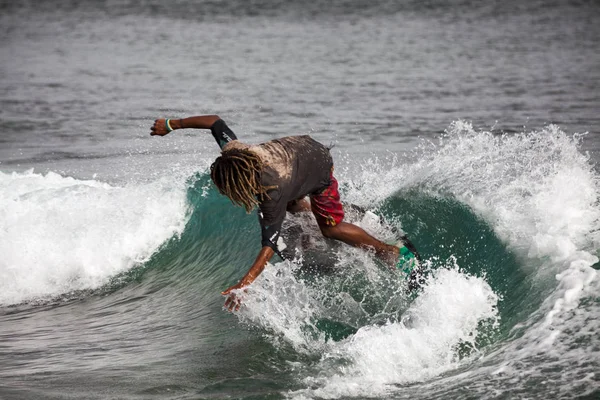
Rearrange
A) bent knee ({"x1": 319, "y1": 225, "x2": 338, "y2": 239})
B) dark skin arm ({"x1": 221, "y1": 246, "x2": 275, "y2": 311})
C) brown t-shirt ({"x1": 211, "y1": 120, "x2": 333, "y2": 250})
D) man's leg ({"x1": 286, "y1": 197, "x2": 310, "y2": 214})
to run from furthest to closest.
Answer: man's leg ({"x1": 286, "y1": 197, "x2": 310, "y2": 214}) < bent knee ({"x1": 319, "y1": 225, "x2": 338, "y2": 239}) < brown t-shirt ({"x1": 211, "y1": 120, "x2": 333, "y2": 250}) < dark skin arm ({"x1": 221, "y1": 246, "x2": 275, "y2": 311})

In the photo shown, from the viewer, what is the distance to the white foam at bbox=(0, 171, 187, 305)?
29.9ft

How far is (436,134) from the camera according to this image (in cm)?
1625

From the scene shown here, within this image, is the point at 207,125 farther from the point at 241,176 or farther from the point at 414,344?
the point at 414,344

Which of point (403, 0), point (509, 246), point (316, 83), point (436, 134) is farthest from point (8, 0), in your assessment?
point (509, 246)

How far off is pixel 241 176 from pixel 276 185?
0.97 ft

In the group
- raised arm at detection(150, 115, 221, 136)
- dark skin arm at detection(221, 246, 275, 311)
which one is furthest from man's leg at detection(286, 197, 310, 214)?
dark skin arm at detection(221, 246, 275, 311)

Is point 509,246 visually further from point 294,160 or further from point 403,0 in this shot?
point 403,0

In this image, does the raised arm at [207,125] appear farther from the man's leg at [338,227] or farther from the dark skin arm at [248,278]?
the dark skin arm at [248,278]

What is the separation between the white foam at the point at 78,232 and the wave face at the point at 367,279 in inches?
0.8

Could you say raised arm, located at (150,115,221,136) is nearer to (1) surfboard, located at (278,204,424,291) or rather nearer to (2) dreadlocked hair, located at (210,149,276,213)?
(2) dreadlocked hair, located at (210,149,276,213)

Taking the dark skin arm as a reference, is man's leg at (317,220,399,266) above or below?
above

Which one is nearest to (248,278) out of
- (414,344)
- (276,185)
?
(276,185)

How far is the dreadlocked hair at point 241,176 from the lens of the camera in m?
5.69

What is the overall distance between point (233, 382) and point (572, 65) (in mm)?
23600
